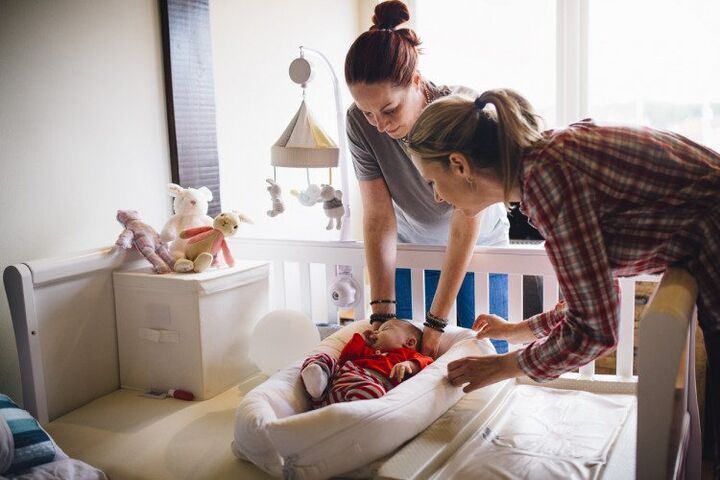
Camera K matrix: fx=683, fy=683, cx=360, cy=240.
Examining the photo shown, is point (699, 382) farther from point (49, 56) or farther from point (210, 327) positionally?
point (49, 56)

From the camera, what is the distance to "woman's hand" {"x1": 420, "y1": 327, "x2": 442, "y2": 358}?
174 centimetres

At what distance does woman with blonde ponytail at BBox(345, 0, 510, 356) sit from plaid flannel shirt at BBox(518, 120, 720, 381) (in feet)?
1.87

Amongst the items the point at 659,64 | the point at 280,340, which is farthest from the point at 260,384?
the point at 659,64

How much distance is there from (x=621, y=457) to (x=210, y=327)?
1.06 meters

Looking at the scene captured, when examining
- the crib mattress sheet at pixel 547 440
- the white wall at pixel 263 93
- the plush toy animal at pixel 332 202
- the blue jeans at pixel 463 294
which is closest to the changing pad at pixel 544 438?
the crib mattress sheet at pixel 547 440

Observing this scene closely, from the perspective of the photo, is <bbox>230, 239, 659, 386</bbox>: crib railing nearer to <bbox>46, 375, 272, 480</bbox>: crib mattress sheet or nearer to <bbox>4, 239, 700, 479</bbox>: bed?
<bbox>4, 239, 700, 479</bbox>: bed

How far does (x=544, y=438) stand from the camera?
1404 mm

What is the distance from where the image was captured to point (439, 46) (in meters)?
3.86

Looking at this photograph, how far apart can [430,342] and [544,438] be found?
0.42 m

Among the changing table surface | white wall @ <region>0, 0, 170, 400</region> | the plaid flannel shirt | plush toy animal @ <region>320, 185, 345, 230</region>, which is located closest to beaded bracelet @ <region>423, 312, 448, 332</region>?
the changing table surface

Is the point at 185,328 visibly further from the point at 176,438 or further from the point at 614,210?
the point at 614,210

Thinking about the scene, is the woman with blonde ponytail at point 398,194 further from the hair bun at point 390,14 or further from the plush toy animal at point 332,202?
the plush toy animal at point 332,202

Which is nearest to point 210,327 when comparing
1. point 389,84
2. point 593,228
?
point 389,84

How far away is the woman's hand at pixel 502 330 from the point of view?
1532 mm
